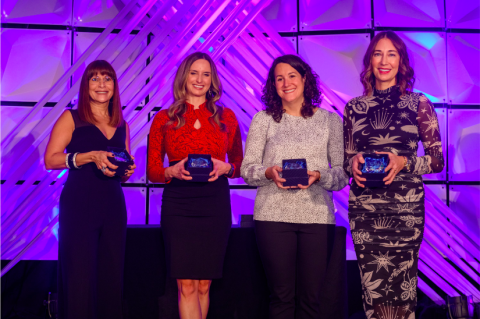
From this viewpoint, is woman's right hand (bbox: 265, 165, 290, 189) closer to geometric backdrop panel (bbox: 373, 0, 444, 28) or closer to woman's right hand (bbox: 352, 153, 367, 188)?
woman's right hand (bbox: 352, 153, 367, 188)

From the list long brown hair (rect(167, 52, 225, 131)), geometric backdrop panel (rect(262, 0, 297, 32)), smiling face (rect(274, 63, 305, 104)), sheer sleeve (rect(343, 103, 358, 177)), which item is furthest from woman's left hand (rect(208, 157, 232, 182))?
geometric backdrop panel (rect(262, 0, 297, 32))

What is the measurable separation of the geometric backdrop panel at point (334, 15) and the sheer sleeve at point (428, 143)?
1985 mm

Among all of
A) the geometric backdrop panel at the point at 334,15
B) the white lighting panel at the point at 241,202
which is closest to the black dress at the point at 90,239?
the white lighting panel at the point at 241,202

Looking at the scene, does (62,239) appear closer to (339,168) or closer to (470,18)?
(339,168)

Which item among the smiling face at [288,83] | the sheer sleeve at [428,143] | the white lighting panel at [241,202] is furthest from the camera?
the white lighting panel at [241,202]

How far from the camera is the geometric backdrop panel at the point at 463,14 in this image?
379cm

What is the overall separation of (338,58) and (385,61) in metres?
1.81

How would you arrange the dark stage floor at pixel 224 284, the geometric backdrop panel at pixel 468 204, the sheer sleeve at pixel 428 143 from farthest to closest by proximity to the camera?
1. the geometric backdrop panel at pixel 468 204
2. the dark stage floor at pixel 224 284
3. the sheer sleeve at pixel 428 143

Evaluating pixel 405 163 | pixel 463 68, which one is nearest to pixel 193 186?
pixel 405 163

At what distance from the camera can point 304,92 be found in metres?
2.36

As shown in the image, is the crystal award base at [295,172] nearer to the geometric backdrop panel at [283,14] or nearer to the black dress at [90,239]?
the black dress at [90,239]

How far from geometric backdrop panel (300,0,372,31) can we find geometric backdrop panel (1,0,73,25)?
2.19 meters

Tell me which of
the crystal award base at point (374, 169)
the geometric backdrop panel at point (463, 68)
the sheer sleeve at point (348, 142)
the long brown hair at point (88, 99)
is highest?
the geometric backdrop panel at point (463, 68)

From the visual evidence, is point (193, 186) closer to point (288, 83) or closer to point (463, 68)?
point (288, 83)
